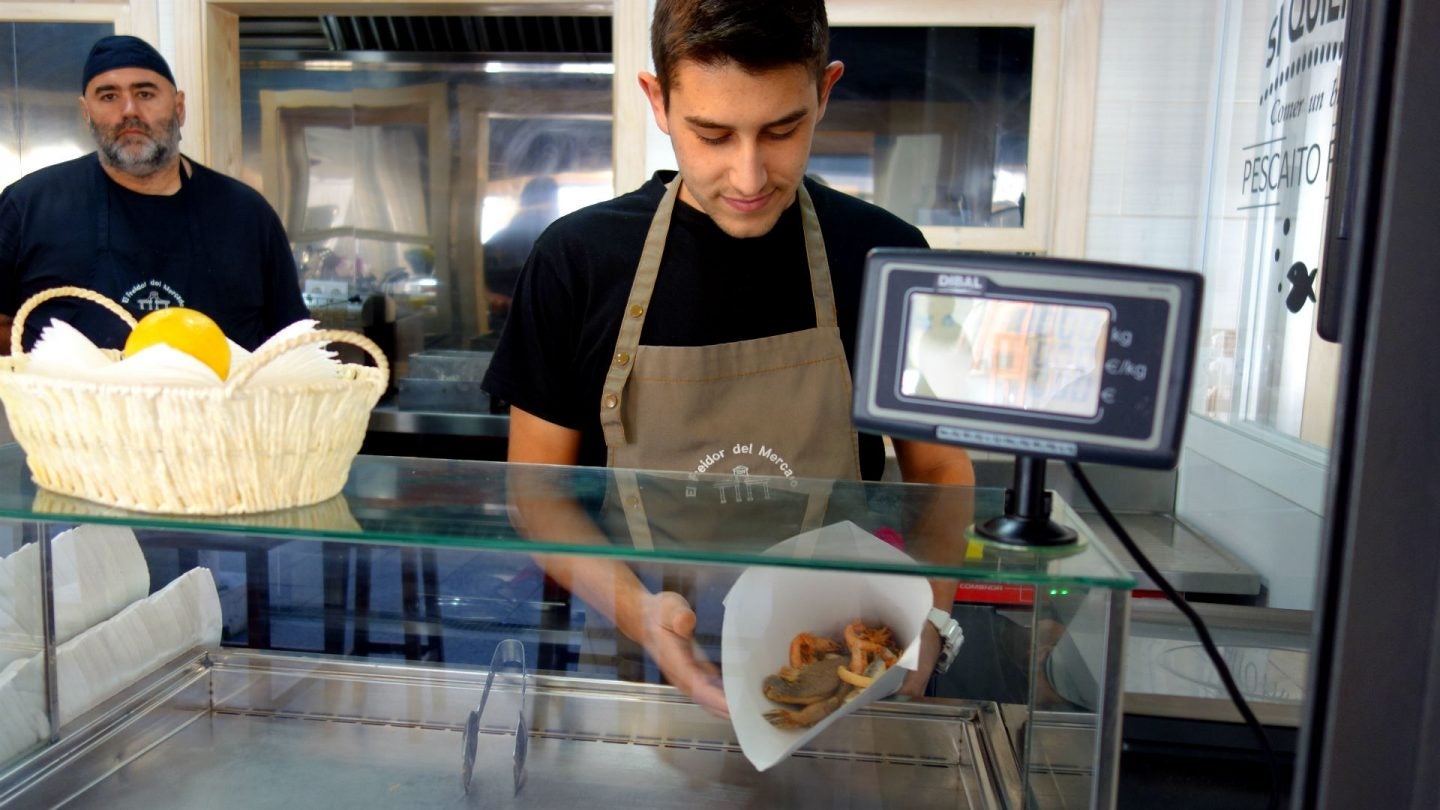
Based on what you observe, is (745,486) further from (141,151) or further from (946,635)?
(141,151)

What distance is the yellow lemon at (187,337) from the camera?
2.62 ft

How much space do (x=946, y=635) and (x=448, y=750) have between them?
1.34ft

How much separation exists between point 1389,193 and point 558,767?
0.69 metres

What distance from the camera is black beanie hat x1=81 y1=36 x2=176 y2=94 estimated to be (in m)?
2.65

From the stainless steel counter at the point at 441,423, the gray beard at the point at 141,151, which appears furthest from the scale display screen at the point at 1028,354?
the stainless steel counter at the point at 441,423

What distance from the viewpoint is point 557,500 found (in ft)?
2.93

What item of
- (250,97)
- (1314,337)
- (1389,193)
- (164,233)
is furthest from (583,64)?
(1389,193)

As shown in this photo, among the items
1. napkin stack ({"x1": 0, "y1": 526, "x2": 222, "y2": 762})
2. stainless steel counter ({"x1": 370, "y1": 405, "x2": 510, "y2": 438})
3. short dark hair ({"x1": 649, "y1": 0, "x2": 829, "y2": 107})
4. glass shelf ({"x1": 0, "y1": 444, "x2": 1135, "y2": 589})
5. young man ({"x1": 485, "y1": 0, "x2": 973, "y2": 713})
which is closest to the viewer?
glass shelf ({"x1": 0, "y1": 444, "x2": 1135, "y2": 589})

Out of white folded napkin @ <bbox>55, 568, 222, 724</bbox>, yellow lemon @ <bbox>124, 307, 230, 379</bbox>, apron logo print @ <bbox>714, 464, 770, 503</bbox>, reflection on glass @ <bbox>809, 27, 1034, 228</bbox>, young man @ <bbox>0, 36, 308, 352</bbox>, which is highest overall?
reflection on glass @ <bbox>809, 27, 1034, 228</bbox>

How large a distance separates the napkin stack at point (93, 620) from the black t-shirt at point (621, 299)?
1.74 ft

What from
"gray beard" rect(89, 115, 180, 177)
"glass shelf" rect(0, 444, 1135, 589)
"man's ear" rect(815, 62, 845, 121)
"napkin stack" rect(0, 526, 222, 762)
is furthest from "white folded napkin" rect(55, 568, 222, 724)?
"gray beard" rect(89, 115, 180, 177)

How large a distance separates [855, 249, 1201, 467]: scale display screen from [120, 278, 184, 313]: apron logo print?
232 cm

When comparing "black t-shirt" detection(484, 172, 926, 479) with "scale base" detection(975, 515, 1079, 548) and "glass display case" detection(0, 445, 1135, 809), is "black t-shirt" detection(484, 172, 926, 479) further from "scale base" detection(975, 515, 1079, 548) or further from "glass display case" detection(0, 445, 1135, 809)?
"scale base" detection(975, 515, 1079, 548)

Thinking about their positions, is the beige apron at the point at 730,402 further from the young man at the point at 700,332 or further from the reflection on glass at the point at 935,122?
the reflection on glass at the point at 935,122
